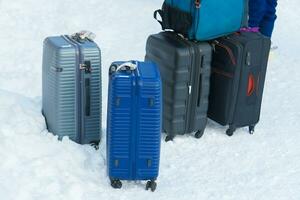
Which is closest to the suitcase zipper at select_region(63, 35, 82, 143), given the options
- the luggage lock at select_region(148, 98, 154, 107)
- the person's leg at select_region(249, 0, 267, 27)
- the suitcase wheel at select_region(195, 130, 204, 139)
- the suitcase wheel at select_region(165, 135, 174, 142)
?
the luggage lock at select_region(148, 98, 154, 107)

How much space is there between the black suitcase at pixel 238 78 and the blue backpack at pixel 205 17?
6.5 inches

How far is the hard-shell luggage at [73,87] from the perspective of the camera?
15.2ft

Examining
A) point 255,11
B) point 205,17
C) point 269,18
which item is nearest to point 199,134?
point 205,17

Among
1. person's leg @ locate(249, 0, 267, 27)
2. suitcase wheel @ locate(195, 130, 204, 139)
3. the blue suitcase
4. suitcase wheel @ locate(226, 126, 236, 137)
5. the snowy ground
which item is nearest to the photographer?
the blue suitcase

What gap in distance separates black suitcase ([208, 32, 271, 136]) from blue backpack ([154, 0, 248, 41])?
17 cm

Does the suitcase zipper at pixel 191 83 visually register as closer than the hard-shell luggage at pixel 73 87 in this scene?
No

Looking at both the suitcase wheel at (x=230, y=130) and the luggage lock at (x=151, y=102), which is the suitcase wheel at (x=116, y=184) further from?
the suitcase wheel at (x=230, y=130)

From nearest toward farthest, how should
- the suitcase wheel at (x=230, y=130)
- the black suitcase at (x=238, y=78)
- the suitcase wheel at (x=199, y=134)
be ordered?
1. the black suitcase at (x=238, y=78)
2. the suitcase wheel at (x=199, y=134)
3. the suitcase wheel at (x=230, y=130)

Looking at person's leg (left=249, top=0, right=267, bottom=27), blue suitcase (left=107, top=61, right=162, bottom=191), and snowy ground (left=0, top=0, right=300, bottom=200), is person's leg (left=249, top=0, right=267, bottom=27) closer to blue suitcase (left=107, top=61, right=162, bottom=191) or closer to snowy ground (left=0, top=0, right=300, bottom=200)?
snowy ground (left=0, top=0, right=300, bottom=200)

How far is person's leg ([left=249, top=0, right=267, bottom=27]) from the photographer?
734cm

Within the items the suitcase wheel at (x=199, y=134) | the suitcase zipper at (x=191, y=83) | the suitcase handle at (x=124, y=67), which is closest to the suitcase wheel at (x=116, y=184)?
the suitcase handle at (x=124, y=67)

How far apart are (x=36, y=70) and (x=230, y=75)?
2.74 m

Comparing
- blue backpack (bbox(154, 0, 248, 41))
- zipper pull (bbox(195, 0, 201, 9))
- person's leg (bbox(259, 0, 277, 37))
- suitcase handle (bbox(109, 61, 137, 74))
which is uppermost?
zipper pull (bbox(195, 0, 201, 9))

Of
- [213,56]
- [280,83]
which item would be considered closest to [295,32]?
[280,83]
